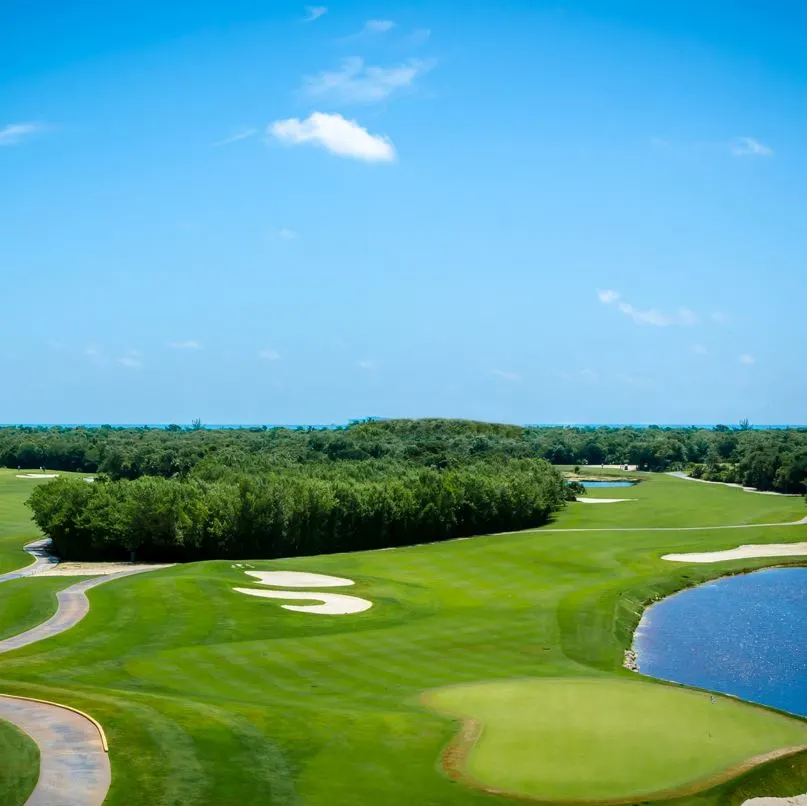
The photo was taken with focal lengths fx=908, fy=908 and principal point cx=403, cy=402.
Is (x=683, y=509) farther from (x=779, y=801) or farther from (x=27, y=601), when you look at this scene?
(x=779, y=801)

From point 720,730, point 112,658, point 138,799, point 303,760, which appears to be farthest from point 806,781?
point 112,658

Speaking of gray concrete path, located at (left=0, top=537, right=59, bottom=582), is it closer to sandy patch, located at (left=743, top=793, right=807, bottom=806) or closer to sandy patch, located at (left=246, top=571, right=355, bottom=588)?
sandy patch, located at (left=246, top=571, right=355, bottom=588)

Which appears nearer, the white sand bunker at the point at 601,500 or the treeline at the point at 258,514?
the treeline at the point at 258,514

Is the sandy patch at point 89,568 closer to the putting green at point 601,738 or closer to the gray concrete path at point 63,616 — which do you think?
the gray concrete path at point 63,616

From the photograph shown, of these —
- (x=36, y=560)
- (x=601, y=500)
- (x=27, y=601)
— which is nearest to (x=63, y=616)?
(x=27, y=601)

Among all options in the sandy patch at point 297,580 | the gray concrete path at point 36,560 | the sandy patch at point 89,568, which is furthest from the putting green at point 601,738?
the sandy patch at point 89,568

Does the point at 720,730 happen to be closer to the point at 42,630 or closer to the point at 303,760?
the point at 303,760


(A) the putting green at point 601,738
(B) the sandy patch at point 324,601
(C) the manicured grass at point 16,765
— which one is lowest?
(B) the sandy patch at point 324,601
